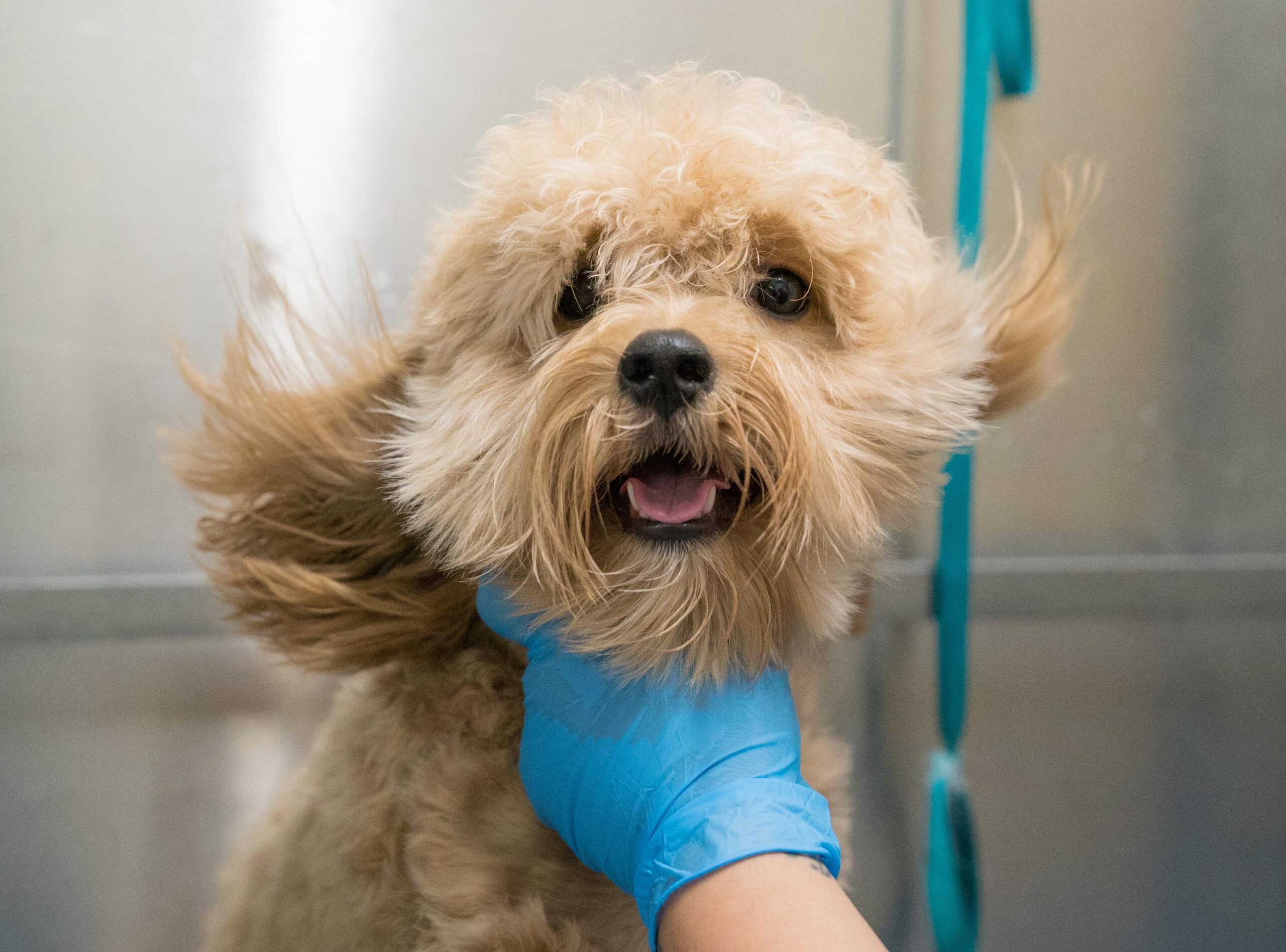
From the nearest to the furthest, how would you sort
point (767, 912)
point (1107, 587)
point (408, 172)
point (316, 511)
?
point (767, 912) → point (316, 511) → point (408, 172) → point (1107, 587)

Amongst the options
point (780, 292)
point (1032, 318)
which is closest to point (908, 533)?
point (1032, 318)

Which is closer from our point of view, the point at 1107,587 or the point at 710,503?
the point at 710,503

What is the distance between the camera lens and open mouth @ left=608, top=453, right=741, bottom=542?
0.42m

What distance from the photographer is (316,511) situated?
0.58 metres

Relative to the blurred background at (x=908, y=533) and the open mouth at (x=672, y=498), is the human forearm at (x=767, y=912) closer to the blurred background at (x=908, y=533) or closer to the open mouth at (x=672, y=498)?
the open mouth at (x=672, y=498)

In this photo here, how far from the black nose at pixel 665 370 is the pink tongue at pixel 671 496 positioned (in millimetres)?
45

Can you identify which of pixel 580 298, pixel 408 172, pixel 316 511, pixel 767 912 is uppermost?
pixel 408 172

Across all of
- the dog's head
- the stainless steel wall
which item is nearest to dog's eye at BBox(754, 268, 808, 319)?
the dog's head

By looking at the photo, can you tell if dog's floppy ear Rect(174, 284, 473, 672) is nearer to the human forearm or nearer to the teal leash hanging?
the human forearm

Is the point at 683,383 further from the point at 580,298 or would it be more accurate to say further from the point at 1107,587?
the point at 1107,587

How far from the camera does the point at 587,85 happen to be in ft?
1.87

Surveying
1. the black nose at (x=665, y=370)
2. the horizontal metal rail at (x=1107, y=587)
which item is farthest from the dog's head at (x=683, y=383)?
the horizontal metal rail at (x=1107, y=587)

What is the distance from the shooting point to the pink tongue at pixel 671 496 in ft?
1.40

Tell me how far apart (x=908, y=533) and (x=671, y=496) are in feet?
1.74
